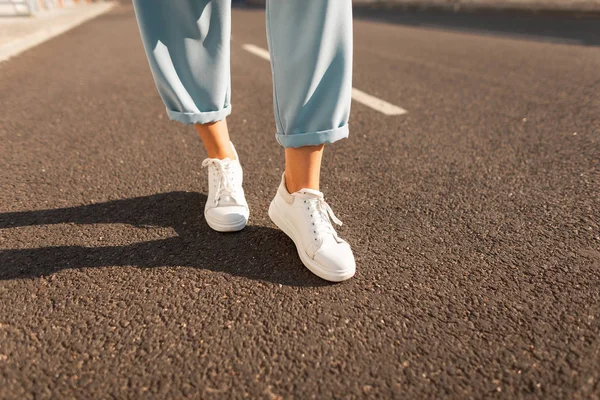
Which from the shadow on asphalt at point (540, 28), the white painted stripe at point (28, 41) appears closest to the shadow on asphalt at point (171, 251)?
the white painted stripe at point (28, 41)

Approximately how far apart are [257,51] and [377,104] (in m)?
3.33

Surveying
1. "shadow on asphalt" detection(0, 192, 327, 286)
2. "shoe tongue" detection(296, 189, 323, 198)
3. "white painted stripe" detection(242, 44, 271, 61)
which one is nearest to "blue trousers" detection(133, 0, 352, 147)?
"shoe tongue" detection(296, 189, 323, 198)

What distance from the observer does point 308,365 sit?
1093 mm

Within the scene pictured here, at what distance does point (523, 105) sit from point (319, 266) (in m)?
2.58

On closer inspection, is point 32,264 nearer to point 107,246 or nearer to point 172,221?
point 107,246

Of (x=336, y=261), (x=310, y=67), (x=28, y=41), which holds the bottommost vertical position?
(x=28, y=41)

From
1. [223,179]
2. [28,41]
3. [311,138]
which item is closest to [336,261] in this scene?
[311,138]

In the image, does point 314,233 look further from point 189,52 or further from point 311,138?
point 189,52

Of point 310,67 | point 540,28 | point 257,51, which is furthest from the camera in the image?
point 540,28

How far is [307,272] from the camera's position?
145cm

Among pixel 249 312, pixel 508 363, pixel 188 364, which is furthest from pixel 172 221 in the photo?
pixel 508 363

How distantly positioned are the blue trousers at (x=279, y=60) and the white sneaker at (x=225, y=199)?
230mm

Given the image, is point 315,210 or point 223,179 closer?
point 315,210

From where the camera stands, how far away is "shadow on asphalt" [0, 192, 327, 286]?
146 centimetres
